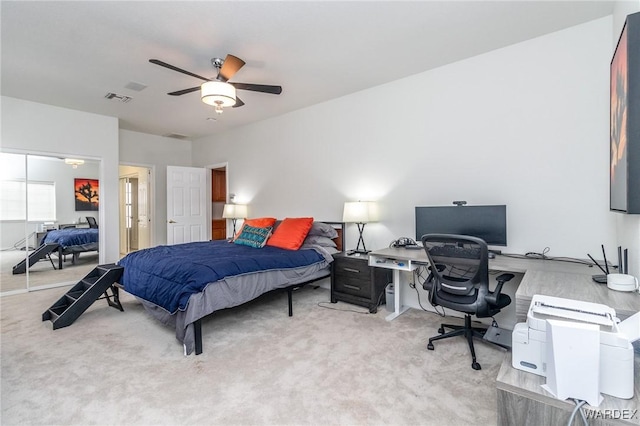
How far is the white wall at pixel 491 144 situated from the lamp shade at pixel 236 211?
1456 millimetres

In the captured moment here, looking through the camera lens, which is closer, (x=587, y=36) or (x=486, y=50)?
(x=587, y=36)

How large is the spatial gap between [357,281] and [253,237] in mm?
1521

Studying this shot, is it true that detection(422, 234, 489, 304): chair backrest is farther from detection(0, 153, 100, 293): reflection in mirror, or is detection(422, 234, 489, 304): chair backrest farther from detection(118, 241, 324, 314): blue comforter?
detection(0, 153, 100, 293): reflection in mirror

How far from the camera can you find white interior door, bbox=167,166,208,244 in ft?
18.9

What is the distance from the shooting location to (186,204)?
19.7ft

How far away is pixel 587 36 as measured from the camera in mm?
2525

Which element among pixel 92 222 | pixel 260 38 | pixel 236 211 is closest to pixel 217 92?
pixel 260 38

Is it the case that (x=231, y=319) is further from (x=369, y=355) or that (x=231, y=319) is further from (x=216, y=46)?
(x=216, y=46)

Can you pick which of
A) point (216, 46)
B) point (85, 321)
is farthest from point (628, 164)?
point (85, 321)

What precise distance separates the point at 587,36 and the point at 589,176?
3.90 ft

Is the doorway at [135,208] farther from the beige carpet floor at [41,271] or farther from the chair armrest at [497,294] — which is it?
the chair armrest at [497,294]

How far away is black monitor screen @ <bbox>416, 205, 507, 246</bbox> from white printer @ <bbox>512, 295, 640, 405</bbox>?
1505 millimetres

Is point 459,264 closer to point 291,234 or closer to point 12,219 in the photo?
point 291,234

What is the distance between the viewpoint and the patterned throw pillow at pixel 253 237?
3.94 meters
